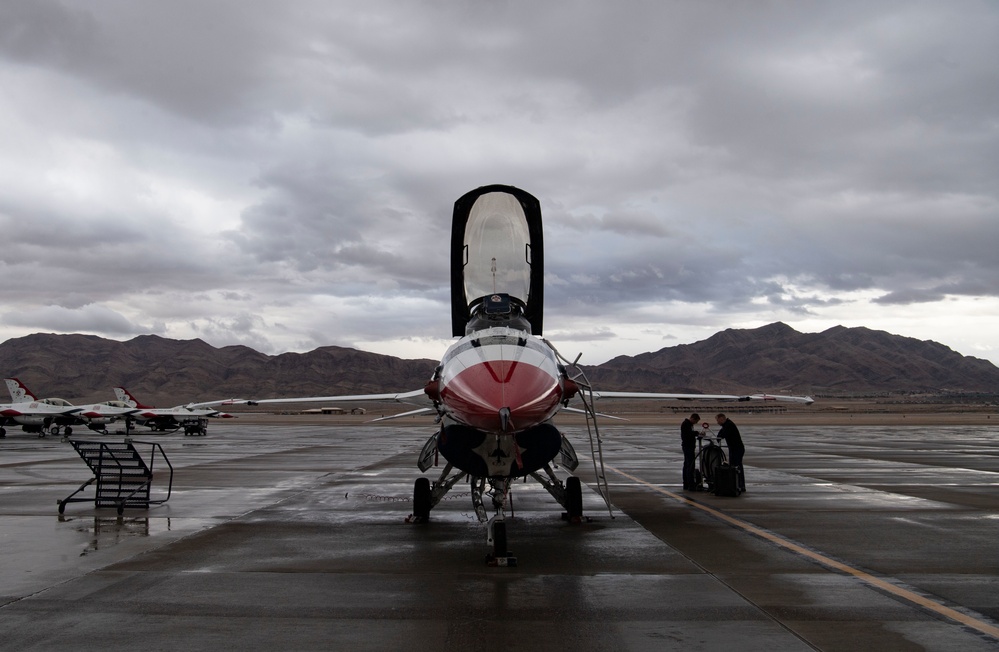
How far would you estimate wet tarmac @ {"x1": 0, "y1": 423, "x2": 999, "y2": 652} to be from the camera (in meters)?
5.40

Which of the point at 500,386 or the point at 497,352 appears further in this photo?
the point at 497,352

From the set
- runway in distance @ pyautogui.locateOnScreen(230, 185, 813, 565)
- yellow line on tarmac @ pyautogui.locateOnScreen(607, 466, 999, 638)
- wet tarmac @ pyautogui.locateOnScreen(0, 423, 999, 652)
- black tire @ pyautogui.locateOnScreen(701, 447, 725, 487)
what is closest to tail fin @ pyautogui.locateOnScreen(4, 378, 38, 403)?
wet tarmac @ pyautogui.locateOnScreen(0, 423, 999, 652)

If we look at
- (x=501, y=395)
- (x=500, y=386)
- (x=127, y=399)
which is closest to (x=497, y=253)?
(x=500, y=386)

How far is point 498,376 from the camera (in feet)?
23.6

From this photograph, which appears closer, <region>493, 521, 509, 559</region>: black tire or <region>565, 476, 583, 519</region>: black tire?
<region>493, 521, 509, 559</region>: black tire

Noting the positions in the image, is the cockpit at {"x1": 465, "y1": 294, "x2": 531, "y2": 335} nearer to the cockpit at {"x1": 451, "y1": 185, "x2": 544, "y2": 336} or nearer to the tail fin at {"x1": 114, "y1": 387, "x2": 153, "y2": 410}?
the cockpit at {"x1": 451, "y1": 185, "x2": 544, "y2": 336}

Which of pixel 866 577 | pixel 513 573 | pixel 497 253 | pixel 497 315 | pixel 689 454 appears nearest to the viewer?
pixel 866 577

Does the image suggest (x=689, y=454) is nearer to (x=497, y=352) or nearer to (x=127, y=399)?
(x=497, y=352)

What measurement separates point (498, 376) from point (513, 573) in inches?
82.4

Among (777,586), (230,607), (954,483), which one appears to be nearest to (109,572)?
(230,607)

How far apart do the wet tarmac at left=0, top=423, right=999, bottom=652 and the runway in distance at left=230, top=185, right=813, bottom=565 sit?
0.95m

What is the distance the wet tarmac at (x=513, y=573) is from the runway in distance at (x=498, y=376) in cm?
95

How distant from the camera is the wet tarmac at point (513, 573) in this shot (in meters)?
5.40

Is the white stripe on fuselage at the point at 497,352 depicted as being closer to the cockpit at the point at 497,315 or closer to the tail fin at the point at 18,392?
the cockpit at the point at 497,315
